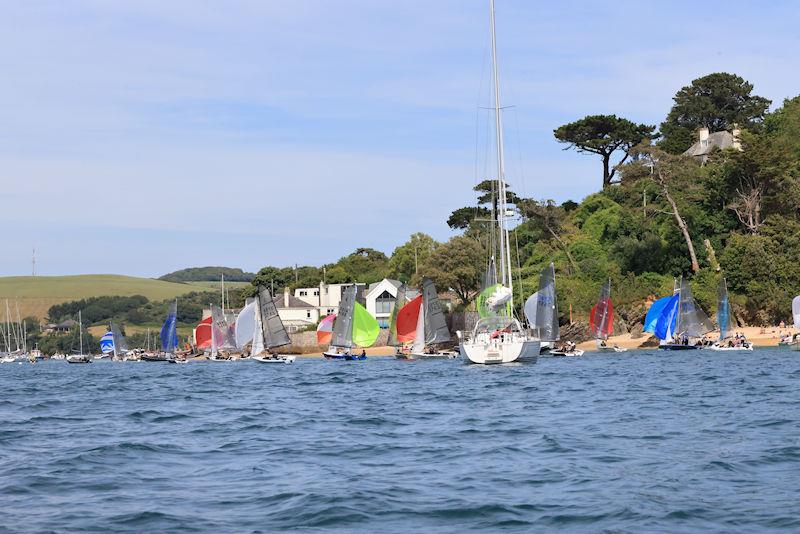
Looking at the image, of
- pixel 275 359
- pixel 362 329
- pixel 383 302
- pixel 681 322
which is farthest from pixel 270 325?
pixel 383 302

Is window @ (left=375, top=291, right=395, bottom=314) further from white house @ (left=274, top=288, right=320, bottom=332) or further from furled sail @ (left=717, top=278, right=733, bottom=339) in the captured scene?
furled sail @ (left=717, top=278, right=733, bottom=339)

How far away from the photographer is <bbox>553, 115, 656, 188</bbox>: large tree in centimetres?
11612

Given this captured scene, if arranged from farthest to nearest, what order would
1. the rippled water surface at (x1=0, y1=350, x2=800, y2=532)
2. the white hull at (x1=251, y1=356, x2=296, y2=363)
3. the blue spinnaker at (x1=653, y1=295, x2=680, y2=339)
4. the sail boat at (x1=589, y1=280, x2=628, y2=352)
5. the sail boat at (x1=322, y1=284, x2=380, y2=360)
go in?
1. the sail boat at (x1=589, y1=280, x2=628, y2=352)
2. the sail boat at (x1=322, y1=284, x2=380, y2=360)
3. the white hull at (x1=251, y1=356, x2=296, y2=363)
4. the blue spinnaker at (x1=653, y1=295, x2=680, y2=339)
5. the rippled water surface at (x1=0, y1=350, x2=800, y2=532)

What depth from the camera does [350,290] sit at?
289 feet

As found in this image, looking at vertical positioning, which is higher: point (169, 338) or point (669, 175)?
point (669, 175)

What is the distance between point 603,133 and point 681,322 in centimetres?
3847

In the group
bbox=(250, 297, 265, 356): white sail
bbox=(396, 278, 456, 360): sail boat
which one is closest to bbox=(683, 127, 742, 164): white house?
bbox=(396, 278, 456, 360): sail boat

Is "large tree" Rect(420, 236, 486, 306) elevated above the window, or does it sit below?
above

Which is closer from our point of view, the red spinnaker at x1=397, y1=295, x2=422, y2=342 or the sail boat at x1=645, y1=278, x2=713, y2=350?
the sail boat at x1=645, y1=278, x2=713, y2=350

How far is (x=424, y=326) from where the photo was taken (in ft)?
270

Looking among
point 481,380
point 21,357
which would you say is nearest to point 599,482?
point 481,380

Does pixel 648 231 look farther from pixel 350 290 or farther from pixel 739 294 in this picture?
pixel 350 290

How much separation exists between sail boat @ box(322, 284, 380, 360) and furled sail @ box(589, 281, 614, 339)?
749 inches

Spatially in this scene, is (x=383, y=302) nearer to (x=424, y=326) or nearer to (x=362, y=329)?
(x=362, y=329)
